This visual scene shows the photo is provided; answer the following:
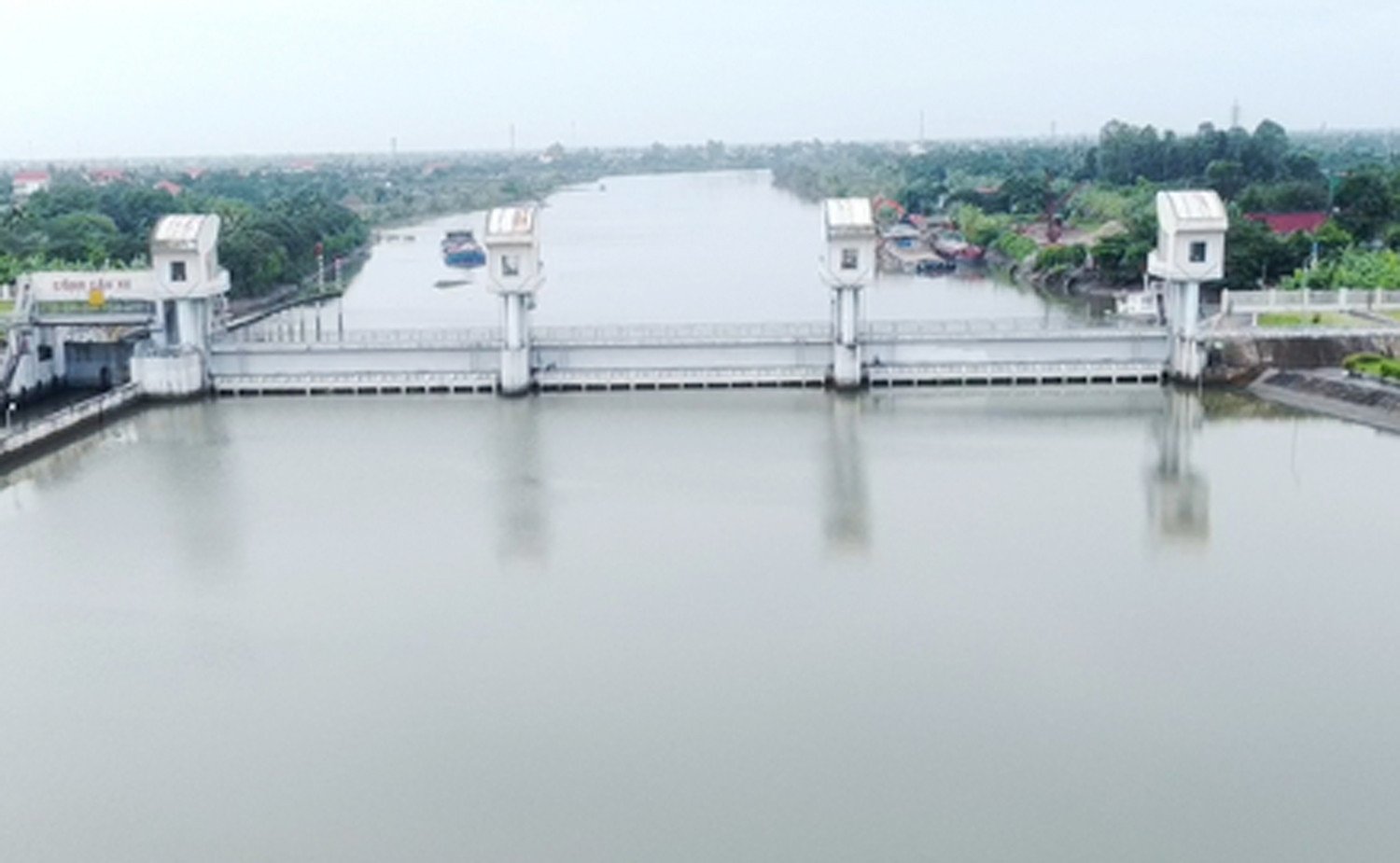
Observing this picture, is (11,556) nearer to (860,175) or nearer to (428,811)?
(428,811)

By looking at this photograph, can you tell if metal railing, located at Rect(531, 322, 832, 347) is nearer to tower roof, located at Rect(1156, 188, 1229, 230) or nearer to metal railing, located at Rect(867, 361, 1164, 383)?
metal railing, located at Rect(867, 361, 1164, 383)


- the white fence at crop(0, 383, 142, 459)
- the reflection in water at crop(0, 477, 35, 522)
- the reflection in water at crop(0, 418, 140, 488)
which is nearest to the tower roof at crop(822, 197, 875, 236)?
the reflection in water at crop(0, 418, 140, 488)

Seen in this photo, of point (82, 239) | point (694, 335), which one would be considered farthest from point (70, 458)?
point (82, 239)

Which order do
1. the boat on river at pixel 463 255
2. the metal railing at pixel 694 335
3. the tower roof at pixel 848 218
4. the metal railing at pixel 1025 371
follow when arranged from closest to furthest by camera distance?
the tower roof at pixel 848 218, the metal railing at pixel 1025 371, the metal railing at pixel 694 335, the boat on river at pixel 463 255

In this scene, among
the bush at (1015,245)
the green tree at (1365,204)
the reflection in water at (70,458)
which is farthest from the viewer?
the bush at (1015,245)

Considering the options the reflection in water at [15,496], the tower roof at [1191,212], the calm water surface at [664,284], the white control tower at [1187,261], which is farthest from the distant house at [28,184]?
the white control tower at [1187,261]

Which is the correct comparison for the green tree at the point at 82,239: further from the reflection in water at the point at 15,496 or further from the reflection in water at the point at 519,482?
the reflection in water at the point at 15,496

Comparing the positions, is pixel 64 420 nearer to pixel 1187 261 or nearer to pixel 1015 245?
pixel 1187 261
